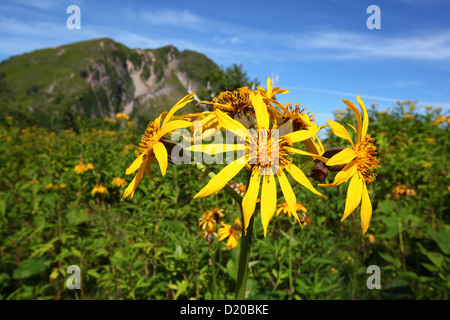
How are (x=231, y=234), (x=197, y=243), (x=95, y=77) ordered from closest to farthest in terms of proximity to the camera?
(x=231, y=234)
(x=197, y=243)
(x=95, y=77)

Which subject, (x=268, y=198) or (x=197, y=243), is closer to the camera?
(x=268, y=198)

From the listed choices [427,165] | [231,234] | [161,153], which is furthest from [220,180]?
[427,165]

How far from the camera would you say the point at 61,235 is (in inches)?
128

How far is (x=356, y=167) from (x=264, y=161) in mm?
484

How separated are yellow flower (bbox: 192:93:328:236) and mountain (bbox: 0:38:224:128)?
9894cm

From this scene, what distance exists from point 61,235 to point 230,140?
3.25 metres

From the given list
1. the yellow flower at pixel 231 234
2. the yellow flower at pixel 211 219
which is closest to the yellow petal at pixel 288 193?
the yellow flower at pixel 231 234

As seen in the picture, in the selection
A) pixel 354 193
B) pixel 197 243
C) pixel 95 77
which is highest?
pixel 95 77

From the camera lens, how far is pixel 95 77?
15688 centimetres

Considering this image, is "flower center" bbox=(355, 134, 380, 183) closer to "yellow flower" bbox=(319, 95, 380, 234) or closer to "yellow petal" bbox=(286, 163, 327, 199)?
"yellow flower" bbox=(319, 95, 380, 234)

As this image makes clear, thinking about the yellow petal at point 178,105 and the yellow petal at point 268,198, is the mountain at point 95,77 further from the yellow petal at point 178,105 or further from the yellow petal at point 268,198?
the yellow petal at point 268,198

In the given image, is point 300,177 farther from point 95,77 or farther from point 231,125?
point 95,77
